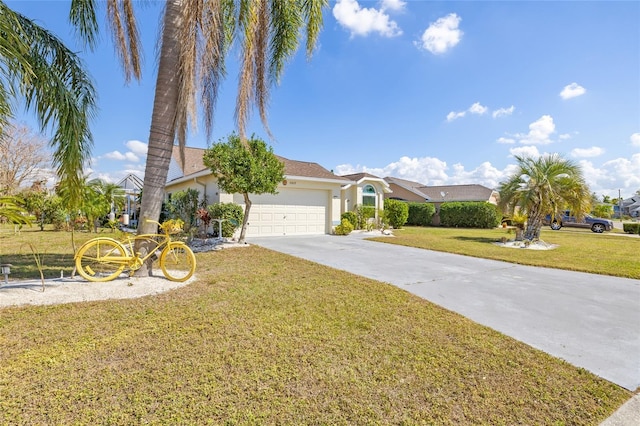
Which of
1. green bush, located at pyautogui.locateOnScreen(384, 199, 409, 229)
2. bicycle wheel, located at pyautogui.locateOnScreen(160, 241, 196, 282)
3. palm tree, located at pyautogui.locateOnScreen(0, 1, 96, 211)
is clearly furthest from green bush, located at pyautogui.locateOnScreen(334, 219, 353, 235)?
palm tree, located at pyautogui.locateOnScreen(0, 1, 96, 211)

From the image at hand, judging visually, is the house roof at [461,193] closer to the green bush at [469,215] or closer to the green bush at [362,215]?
the green bush at [469,215]

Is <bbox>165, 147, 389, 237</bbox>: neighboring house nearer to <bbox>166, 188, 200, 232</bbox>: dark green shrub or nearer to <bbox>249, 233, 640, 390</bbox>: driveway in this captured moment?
<bbox>166, 188, 200, 232</bbox>: dark green shrub

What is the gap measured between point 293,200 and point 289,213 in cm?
76

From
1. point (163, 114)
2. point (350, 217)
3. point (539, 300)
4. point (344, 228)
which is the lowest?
point (539, 300)

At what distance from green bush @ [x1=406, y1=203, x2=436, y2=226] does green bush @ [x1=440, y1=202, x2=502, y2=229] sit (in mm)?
1056

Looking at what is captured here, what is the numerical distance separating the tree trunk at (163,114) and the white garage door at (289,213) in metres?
7.95

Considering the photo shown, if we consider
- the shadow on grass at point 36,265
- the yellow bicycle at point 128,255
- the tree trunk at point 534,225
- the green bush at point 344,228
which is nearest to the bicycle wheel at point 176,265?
the yellow bicycle at point 128,255

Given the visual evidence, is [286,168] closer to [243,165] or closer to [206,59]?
[243,165]

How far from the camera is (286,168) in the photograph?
52.7ft

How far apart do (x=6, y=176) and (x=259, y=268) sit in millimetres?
29601

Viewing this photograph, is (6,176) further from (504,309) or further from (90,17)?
(504,309)

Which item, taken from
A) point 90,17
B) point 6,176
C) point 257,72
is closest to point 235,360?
point 257,72

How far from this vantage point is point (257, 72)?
21.2 ft

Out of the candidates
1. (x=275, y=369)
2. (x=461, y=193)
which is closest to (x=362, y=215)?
(x=275, y=369)
